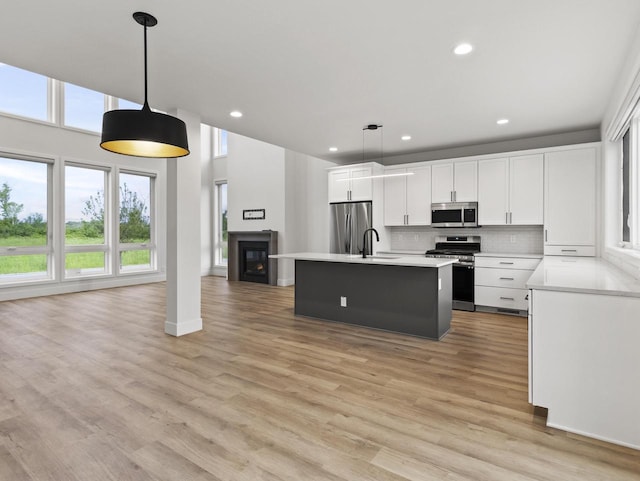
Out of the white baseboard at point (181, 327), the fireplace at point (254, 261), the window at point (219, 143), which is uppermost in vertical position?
the window at point (219, 143)

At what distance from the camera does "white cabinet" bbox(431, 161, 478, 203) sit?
5.61 meters

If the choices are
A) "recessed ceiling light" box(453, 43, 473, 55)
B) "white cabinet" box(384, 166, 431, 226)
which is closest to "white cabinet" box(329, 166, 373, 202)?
"white cabinet" box(384, 166, 431, 226)

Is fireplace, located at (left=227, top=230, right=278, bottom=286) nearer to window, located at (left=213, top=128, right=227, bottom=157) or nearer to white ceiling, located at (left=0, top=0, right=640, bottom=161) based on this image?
window, located at (left=213, top=128, right=227, bottom=157)

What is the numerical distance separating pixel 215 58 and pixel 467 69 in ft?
7.03

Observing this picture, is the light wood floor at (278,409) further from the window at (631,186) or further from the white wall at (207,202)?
the white wall at (207,202)

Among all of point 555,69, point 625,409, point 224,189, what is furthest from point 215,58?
point 224,189

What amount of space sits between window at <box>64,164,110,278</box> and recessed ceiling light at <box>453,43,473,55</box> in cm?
734

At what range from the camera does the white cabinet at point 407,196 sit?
19.8 ft

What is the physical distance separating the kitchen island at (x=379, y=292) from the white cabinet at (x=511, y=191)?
170cm

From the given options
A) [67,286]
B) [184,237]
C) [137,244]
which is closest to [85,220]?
[137,244]

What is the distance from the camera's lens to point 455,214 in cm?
574

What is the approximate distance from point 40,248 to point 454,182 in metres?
7.49

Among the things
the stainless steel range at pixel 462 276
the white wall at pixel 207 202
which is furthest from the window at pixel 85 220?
the stainless steel range at pixel 462 276

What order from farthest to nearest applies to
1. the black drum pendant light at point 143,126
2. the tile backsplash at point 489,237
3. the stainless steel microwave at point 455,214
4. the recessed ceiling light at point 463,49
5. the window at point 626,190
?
1. the stainless steel microwave at point 455,214
2. the tile backsplash at point 489,237
3. the window at point 626,190
4. the recessed ceiling light at point 463,49
5. the black drum pendant light at point 143,126
